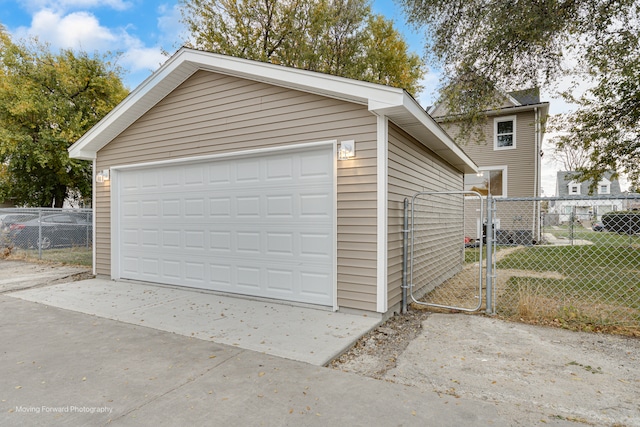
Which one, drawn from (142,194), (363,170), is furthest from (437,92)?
(142,194)

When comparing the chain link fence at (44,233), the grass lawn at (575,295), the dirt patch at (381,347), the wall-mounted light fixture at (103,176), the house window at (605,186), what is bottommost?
the dirt patch at (381,347)

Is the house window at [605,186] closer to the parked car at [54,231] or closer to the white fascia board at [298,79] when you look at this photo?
the white fascia board at [298,79]

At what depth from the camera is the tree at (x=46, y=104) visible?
11867 millimetres

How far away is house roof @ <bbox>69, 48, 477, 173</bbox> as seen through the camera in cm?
411

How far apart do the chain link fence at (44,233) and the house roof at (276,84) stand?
4.42m

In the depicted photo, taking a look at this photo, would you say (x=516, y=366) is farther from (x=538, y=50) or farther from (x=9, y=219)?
(x=9, y=219)

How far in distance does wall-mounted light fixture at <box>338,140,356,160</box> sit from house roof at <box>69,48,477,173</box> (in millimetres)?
484

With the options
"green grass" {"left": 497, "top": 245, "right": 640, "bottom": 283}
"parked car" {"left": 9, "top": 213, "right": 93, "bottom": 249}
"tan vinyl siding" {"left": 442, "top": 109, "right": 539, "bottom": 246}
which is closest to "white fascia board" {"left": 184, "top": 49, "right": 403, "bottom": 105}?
"green grass" {"left": 497, "top": 245, "right": 640, "bottom": 283}

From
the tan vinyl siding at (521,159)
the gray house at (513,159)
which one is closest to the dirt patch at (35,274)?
the gray house at (513,159)

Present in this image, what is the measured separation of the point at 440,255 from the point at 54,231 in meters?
10.7

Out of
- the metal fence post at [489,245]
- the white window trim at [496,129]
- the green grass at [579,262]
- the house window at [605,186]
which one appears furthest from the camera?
the house window at [605,186]

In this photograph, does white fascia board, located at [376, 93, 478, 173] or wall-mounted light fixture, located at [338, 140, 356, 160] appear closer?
white fascia board, located at [376, 93, 478, 173]

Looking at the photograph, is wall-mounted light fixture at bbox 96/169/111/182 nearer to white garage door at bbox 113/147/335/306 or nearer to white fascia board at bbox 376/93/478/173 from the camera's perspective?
white garage door at bbox 113/147/335/306

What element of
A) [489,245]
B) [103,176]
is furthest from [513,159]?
[103,176]
